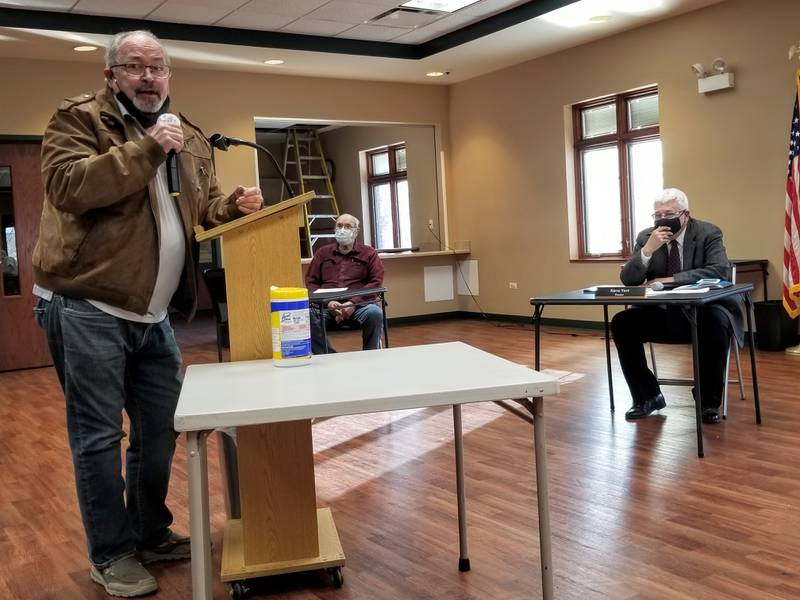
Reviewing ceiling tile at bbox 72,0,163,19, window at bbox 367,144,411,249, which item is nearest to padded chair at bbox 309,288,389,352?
ceiling tile at bbox 72,0,163,19

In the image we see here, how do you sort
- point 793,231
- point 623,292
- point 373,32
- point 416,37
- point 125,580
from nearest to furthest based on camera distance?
point 125,580, point 623,292, point 793,231, point 373,32, point 416,37

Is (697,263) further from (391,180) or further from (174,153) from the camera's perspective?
(391,180)

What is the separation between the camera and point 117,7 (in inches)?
234

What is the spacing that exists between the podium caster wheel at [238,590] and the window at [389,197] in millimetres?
8330

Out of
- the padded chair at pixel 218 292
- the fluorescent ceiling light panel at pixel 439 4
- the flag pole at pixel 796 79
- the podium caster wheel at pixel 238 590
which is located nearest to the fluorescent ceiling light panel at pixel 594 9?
the fluorescent ceiling light panel at pixel 439 4

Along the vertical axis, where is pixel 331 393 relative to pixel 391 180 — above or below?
below

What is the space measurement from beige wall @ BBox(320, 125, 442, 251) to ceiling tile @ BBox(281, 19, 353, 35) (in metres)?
2.54

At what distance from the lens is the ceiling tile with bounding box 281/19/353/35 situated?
262 inches

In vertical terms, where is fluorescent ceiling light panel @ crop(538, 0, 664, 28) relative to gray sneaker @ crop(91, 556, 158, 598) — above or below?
above

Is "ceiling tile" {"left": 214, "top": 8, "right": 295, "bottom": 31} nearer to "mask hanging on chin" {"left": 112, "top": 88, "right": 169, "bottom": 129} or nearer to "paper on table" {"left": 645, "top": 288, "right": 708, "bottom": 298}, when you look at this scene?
"paper on table" {"left": 645, "top": 288, "right": 708, "bottom": 298}

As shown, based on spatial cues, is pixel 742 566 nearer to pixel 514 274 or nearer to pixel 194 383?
pixel 194 383

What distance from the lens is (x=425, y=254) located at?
8961 mm

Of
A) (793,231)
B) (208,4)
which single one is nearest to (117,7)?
(208,4)

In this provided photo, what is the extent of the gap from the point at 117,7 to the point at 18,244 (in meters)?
2.26
